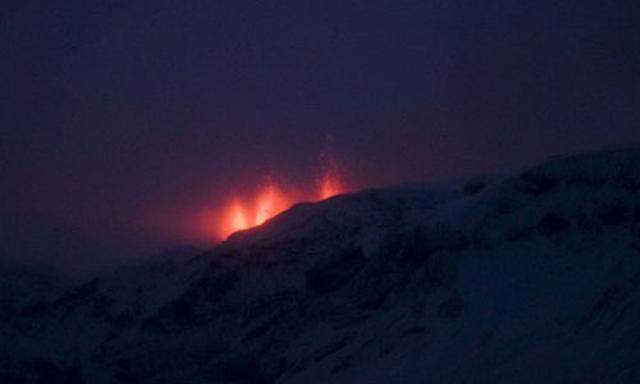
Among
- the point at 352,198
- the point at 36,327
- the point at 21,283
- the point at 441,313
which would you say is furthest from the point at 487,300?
the point at 21,283

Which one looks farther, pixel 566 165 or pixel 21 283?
pixel 21 283

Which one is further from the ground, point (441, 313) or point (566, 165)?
point (566, 165)

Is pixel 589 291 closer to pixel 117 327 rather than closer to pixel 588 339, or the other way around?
pixel 588 339

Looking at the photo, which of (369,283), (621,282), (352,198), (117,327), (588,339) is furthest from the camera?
(352,198)

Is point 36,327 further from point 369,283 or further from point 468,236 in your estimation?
point 468,236

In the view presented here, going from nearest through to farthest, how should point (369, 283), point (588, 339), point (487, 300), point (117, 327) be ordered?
point (588, 339)
point (487, 300)
point (369, 283)
point (117, 327)

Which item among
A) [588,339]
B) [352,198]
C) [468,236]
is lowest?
[588,339]
